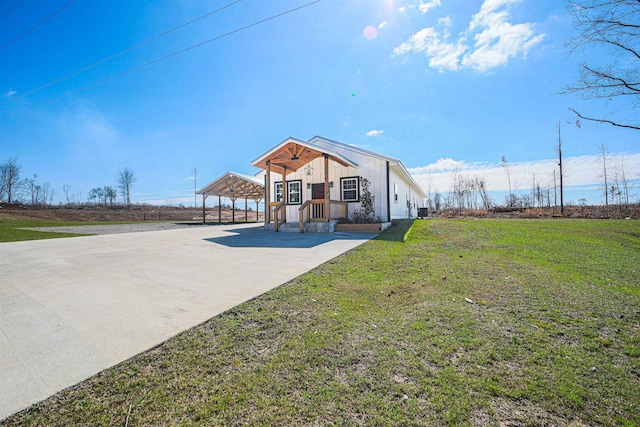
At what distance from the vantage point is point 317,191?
13125 mm

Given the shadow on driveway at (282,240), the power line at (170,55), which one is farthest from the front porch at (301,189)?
the power line at (170,55)

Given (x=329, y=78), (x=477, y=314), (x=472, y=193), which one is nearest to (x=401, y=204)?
(x=329, y=78)

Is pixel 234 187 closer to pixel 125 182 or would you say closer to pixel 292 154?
pixel 292 154

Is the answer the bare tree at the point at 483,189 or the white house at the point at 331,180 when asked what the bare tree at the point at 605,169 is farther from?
the white house at the point at 331,180

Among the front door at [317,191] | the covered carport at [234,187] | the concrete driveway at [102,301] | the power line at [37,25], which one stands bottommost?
the concrete driveway at [102,301]

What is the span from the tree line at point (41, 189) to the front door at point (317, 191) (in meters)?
35.1

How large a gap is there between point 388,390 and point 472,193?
3609 cm

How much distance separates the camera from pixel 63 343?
227 centimetres

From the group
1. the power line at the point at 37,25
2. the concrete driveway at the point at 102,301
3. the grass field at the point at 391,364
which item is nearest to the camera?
the grass field at the point at 391,364

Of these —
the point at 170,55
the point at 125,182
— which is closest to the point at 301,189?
the point at 170,55

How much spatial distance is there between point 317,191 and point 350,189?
5.55 feet

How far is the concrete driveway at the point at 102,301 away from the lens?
196 cm

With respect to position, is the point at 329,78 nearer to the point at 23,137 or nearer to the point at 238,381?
the point at 238,381

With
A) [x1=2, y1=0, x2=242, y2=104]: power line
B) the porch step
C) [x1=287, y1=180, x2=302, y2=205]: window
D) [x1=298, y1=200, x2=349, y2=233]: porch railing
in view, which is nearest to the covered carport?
[x1=287, y1=180, x2=302, y2=205]: window
